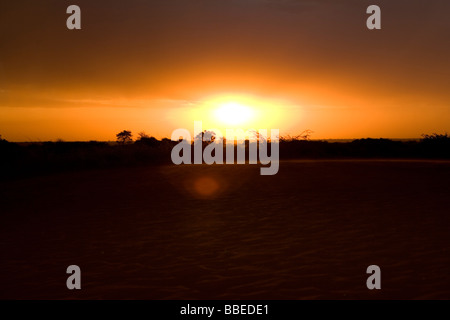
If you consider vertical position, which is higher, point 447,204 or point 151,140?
point 151,140

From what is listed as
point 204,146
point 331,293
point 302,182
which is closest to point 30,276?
point 331,293

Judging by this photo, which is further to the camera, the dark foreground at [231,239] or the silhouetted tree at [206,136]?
the silhouetted tree at [206,136]

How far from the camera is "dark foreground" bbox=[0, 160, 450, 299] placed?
6.23m

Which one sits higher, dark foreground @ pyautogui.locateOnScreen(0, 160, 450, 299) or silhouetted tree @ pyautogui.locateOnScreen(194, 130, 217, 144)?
silhouetted tree @ pyautogui.locateOnScreen(194, 130, 217, 144)

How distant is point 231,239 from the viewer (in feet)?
29.4

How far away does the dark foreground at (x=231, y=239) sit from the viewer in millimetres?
6234

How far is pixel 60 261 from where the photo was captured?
770cm

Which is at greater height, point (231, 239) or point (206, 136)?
point (206, 136)

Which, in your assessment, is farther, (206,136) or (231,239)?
(206,136)

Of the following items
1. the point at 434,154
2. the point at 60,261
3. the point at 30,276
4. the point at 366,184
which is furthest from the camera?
the point at 434,154

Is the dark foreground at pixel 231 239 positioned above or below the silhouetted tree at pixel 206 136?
below

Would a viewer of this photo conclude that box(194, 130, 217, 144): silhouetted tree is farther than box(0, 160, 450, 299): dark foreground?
Yes

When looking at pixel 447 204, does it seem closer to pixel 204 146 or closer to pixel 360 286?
pixel 360 286
